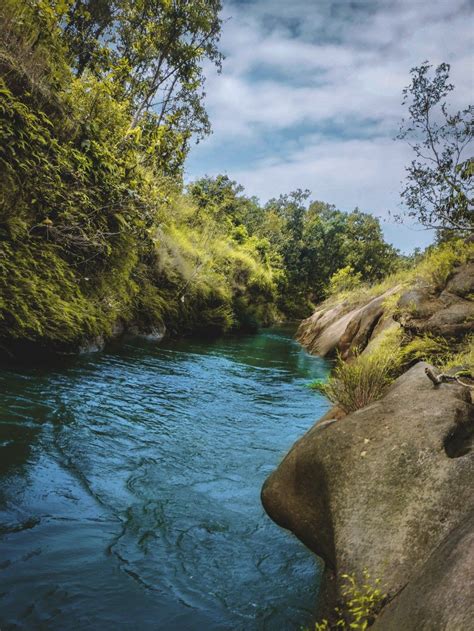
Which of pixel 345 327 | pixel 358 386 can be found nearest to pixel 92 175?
pixel 358 386

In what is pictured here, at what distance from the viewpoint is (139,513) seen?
12.0ft

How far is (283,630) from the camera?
2502 mm

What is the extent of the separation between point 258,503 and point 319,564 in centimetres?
101

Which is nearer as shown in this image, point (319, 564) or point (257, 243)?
point (319, 564)

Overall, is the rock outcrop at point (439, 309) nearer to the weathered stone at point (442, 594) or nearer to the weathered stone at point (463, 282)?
the weathered stone at point (463, 282)

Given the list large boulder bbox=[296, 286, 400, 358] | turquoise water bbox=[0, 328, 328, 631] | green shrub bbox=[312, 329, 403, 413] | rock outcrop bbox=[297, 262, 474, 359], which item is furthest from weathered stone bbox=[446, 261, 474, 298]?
turquoise water bbox=[0, 328, 328, 631]

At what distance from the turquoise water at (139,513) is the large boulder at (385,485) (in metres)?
0.43

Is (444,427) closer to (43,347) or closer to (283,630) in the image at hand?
(283,630)

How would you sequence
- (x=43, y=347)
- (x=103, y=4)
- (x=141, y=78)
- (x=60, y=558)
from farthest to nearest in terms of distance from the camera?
1. (x=141, y=78)
2. (x=103, y=4)
3. (x=43, y=347)
4. (x=60, y=558)

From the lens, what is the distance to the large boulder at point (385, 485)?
2432mm

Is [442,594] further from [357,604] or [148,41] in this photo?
[148,41]

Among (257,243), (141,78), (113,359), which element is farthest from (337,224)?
(113,359)

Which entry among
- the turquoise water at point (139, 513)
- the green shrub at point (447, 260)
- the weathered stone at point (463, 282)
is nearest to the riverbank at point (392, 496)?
the turquoise water at point (139, 513)

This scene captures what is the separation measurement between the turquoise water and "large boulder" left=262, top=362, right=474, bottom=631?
1.43ft
